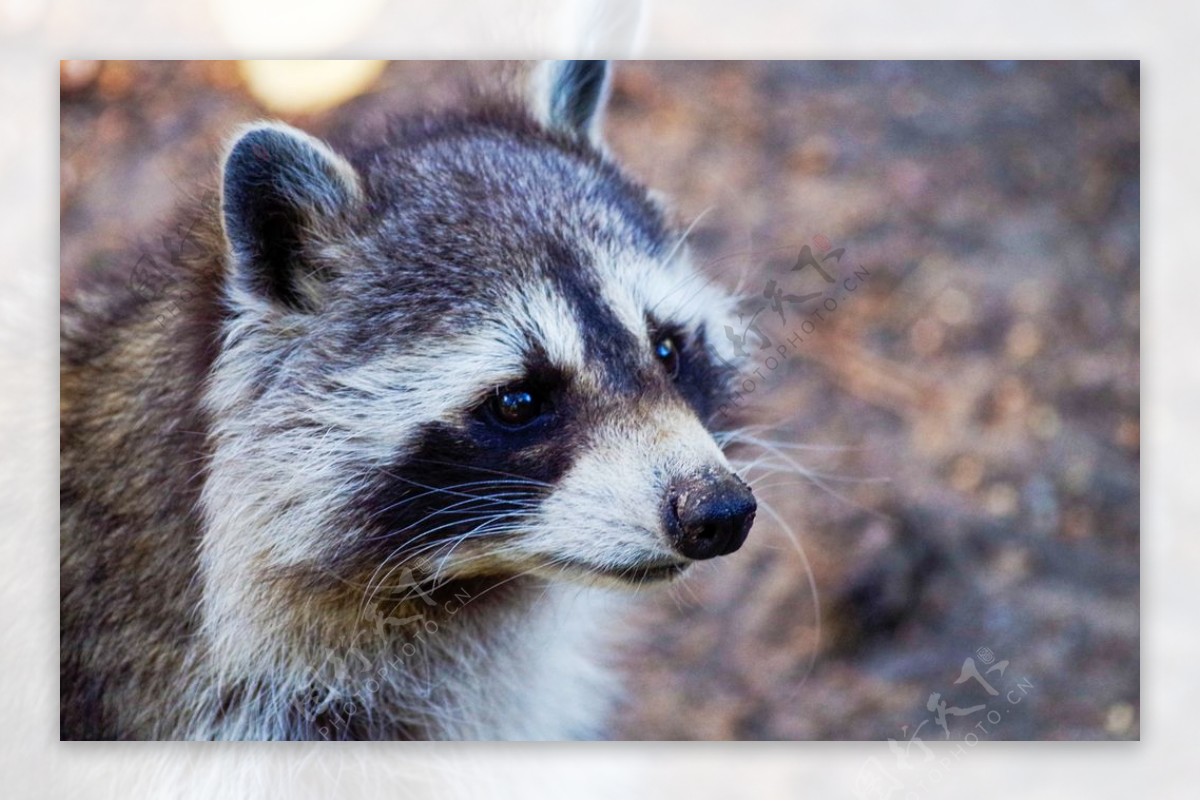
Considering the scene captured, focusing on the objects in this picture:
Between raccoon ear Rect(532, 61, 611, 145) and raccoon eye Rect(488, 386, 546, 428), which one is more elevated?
raccoon ear Rect(532, 61, 611, 145)

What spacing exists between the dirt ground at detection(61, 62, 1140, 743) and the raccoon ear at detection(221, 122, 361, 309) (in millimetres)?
497

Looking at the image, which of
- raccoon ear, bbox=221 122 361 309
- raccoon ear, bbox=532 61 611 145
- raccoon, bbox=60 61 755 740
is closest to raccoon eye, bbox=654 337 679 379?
raccoon, bbox=60 61 755 740

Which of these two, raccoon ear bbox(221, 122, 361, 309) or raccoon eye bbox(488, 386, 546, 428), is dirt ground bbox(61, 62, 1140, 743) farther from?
raccoon eye bbox(488, 386, 546, 428)

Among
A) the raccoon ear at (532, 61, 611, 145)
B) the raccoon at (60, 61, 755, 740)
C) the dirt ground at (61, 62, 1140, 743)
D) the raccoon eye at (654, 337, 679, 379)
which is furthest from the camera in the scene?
the dirt ground at (61, 62, 1140, 743)

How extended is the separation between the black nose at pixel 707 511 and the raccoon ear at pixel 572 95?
0.99 meters

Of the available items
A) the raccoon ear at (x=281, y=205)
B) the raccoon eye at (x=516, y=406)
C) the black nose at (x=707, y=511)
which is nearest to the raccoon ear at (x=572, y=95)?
the raccoon ear at (x=281, y=205)

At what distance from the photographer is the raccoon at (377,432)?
2.38 m

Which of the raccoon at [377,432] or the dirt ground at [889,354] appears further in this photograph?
the dirt ground at [889,354]

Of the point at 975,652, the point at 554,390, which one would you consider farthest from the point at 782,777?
the point at 554,390

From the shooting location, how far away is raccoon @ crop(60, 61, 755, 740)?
2.38 m

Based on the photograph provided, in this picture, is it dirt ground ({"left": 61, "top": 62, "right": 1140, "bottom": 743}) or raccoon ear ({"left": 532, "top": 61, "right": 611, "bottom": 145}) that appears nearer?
raccoon ear ({"left": 532, "top": 61, "right": 611, "bottom": 145})

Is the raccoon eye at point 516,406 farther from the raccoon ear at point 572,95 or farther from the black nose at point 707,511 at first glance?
the raccoon ear at point 572,95

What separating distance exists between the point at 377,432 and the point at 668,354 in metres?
0.65

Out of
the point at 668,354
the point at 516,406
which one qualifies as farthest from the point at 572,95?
the point at 516,406
